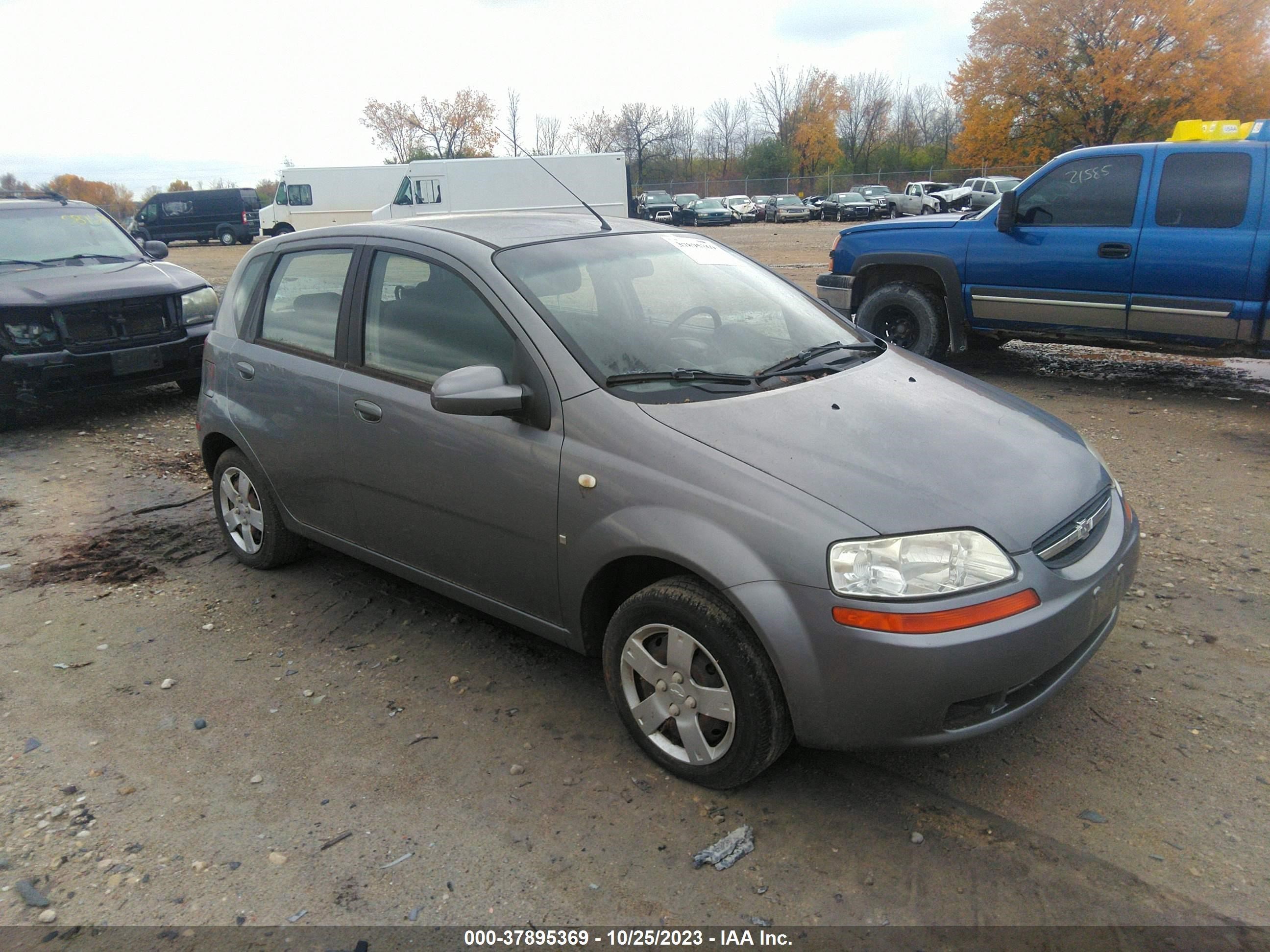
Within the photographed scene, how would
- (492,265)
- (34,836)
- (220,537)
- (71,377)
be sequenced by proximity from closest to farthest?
1. (34,836)
2. (492,265)
3. (220,537)
4. (71,377)

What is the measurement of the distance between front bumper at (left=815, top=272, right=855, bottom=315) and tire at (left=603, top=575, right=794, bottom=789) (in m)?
6.42

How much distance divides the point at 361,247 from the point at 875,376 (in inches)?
85.4

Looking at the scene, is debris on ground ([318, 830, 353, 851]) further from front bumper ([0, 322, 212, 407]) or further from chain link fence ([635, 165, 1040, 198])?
chain link fence ([635, 165, 1040, 198])

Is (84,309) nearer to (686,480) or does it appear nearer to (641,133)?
(686,480)

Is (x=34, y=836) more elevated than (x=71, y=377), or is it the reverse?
(x=71, y=377)

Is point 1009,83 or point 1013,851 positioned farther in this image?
point 1009,83

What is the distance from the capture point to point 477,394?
9.75 ft

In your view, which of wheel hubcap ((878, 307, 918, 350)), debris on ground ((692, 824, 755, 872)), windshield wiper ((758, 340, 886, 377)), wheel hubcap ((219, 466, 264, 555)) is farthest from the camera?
wheel hubcap ((878, 307, 918, 350))

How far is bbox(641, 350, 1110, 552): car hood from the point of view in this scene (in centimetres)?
257

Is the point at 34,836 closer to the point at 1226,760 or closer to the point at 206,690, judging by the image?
the point at 206,690

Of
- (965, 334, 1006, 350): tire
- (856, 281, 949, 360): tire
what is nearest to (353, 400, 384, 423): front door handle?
(856, 281, 949, 360): tire

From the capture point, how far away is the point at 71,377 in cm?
708

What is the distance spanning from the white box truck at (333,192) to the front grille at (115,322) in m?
25.3

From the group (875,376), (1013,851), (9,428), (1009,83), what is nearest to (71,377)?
(9,428)
